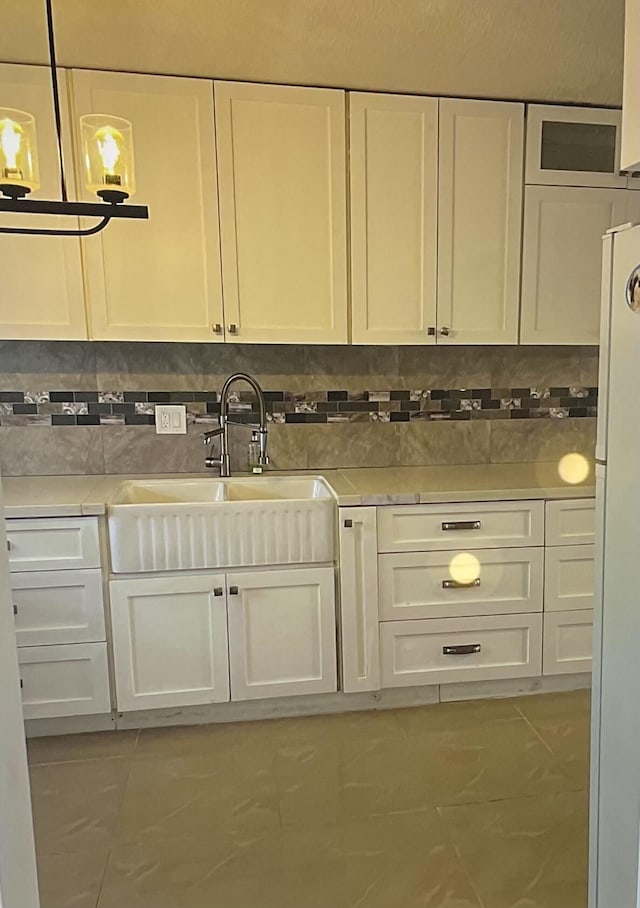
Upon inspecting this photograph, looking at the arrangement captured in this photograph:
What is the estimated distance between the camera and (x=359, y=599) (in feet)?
7.55

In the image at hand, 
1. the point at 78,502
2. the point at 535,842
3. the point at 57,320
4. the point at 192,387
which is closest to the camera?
the point at 535,842

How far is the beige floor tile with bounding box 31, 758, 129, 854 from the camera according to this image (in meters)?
1.75

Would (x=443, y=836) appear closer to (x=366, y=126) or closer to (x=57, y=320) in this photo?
(x=57, y=320)

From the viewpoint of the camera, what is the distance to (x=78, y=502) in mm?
2127

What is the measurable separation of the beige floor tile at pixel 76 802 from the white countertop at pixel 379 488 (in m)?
0.82

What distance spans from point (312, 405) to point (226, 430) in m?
0.40

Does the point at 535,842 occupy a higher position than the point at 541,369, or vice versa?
the point at 541,369

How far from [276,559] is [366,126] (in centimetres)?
161

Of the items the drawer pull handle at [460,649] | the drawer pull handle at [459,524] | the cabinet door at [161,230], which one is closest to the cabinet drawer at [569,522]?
the drawer pull handle at [459,524]

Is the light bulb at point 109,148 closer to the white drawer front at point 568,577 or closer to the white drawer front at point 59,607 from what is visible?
the white drawer front at point 59,607

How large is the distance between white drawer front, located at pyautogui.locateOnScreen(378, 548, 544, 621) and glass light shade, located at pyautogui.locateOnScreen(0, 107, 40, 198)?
1576 millimetres

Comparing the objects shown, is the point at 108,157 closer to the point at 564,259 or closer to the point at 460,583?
the point at 460,583

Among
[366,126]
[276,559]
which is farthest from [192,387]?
[366,126]

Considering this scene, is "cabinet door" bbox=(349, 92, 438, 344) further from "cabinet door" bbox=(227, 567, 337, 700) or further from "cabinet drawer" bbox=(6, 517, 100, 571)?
"cabinet drawer" bbox=(6, 517, 100, 571)
